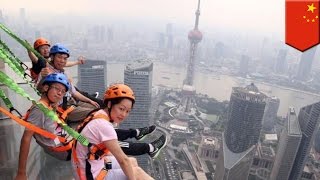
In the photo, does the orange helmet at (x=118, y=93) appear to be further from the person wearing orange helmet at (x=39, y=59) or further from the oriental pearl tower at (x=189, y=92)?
the oriental pearl tower at (x=189, y=92)

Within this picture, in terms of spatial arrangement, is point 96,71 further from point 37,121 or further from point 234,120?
point 37,121

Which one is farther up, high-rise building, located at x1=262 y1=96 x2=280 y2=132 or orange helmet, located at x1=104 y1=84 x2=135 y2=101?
orange helmet, located at x1=104 y1=84 x2=135 y2=101

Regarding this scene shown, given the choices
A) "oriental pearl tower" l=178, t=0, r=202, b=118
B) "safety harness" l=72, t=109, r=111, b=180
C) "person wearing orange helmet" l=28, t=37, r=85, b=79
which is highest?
"person wearing orange helmet" l=28, t=37, r=85, b=79

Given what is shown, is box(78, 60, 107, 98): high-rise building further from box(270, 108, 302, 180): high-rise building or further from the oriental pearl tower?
box(270, 108, 302, 180): high-rise building

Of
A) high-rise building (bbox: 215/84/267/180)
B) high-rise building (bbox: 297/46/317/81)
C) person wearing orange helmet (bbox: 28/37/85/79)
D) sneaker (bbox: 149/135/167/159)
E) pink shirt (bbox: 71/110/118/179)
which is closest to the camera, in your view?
pink shirt (bbox: 71/110/118/179)

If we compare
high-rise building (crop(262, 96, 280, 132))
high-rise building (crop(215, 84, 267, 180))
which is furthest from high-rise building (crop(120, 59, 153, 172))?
high-rise building (crop(262, 96, 280, 132))

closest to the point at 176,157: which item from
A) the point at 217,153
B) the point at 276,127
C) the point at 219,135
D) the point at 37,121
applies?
the point at 217,153

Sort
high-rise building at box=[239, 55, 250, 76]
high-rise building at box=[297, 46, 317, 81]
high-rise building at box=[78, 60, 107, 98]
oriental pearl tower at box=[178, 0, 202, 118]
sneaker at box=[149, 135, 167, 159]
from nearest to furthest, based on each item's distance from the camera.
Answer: sneaker at box=[149, 135, 167, 159] < high-rise building at box=[78, 60, 107, 98] < oriental pearl tower at box=[178, 0, 202, 118] < high-rise building at box=[297, 46, 317, 81] < high-rise building at box=[239, 55, 250, 76]
